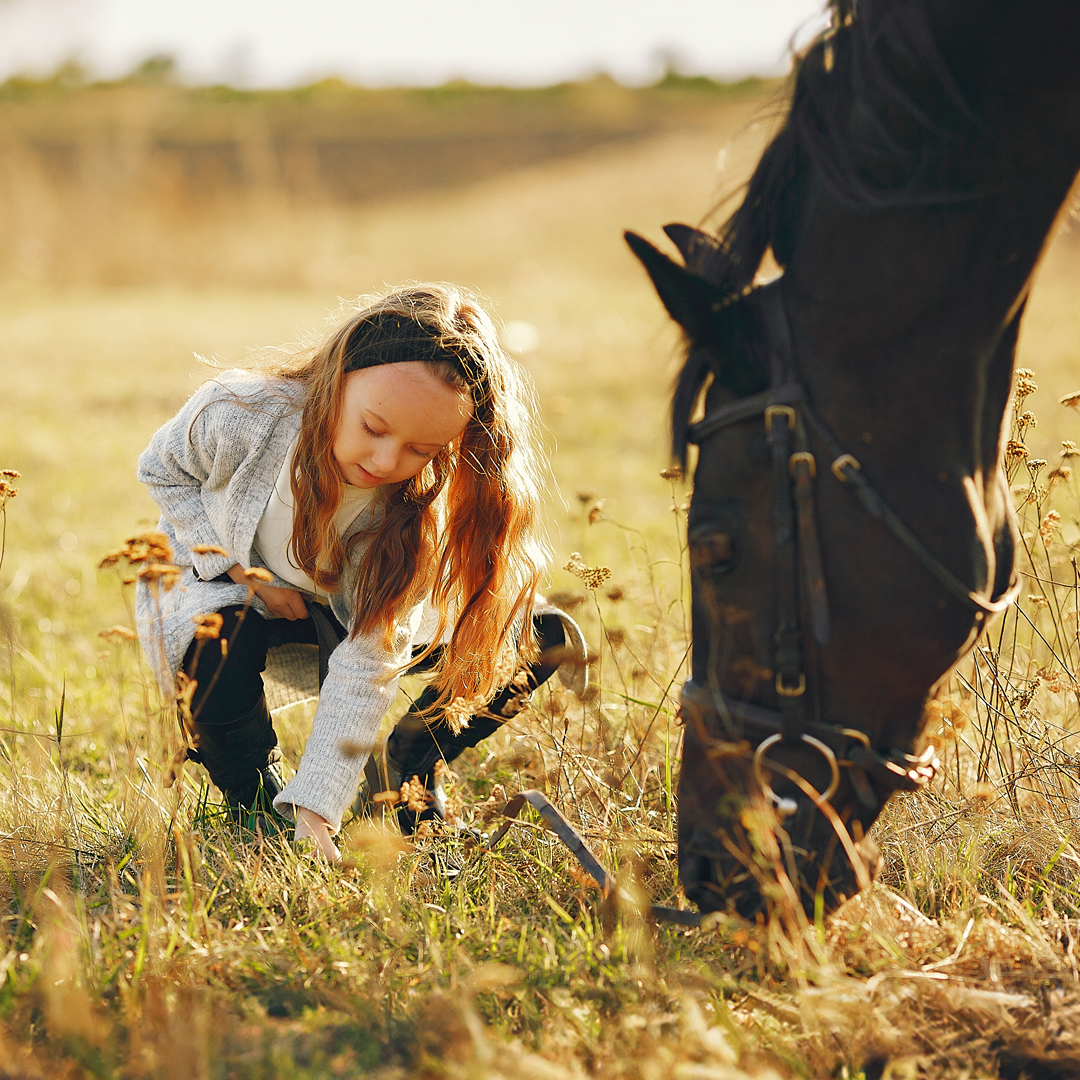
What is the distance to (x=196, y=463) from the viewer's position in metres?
2.60

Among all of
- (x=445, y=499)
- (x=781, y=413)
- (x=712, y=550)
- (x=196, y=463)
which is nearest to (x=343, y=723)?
(x=445, y=499)

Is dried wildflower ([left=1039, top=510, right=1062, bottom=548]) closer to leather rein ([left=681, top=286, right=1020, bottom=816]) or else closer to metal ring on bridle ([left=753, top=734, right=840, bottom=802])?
leather rein ([left=681, top=286, right=1020, bottom=816])

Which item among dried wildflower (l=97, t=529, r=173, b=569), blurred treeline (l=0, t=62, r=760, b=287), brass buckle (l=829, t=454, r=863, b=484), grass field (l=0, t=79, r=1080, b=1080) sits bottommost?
grass field (l=0, t=79, r=1080, b=1080)

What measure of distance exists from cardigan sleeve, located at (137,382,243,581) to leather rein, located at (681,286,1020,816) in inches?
50.8

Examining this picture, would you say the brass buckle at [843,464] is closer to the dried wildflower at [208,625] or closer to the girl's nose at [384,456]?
the girl's nose at [384,456]

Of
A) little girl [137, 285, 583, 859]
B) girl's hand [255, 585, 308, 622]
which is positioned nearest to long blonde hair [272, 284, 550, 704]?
little girl [137, 285, 583, 859]

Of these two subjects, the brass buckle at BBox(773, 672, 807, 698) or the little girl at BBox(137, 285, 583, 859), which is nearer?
the brass buckle at BBox(773, 672, 807, 698)

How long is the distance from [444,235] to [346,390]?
25.3 m

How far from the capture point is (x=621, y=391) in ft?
36.2

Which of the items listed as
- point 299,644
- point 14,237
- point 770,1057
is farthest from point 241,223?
point 770,1057

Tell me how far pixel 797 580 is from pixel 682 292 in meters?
0.53

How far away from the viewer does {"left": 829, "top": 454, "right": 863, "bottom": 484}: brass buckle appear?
1.70 m

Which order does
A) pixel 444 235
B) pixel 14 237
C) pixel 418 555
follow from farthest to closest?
pixel 444 235
pixel 14 237
pixel 418 555

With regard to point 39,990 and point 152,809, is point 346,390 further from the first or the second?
point 39,990
